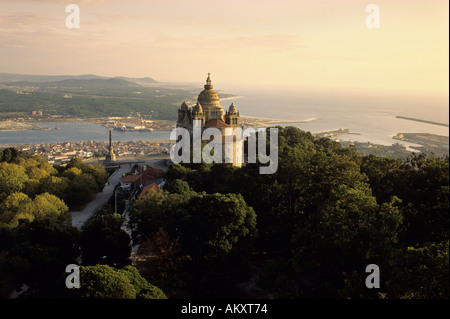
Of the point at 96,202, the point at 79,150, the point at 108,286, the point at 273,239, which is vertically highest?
the point at 108,286

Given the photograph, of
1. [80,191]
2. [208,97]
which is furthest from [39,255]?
[208,97]

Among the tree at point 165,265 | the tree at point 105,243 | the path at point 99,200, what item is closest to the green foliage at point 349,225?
the tree at point 165,265

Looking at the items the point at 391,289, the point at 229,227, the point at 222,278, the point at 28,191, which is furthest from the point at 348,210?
the point at 28,191

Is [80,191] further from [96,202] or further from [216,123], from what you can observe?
[216,123]

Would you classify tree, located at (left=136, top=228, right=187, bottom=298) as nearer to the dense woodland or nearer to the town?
the dense woodland

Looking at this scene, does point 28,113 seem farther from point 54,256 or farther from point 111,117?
point 54,256

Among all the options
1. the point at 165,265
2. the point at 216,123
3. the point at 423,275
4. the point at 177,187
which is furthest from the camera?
the point at 216,123

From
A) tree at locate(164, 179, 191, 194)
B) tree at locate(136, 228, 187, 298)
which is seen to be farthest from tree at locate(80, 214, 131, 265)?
tree at locate(164, 179, 191, 194)
